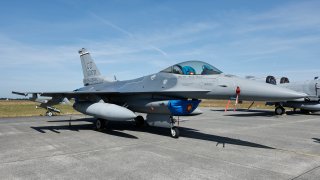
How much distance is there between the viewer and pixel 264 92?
7676 millimetres

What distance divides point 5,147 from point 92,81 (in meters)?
7.98

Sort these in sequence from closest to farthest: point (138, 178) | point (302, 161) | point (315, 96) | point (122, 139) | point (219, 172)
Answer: point (138, 178) → point (219, 172) → point (302, 161) → point (122, 139) → point (315, 96)

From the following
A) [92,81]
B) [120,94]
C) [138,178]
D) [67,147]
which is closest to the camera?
[138,178]

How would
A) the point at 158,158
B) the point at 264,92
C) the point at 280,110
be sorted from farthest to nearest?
the point at 280,110 < the point at 264,92 < the point at 158,158

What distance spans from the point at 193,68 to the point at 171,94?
3.99ft

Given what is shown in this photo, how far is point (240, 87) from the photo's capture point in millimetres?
8078

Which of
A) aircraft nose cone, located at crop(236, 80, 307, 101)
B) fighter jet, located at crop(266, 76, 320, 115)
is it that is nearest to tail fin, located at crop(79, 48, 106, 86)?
aircraft nose cone, located at crop(236, 80, 307, 101)

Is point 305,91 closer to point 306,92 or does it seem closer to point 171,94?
point 306,92

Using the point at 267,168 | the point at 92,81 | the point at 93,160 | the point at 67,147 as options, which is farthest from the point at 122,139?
the point at 92,81

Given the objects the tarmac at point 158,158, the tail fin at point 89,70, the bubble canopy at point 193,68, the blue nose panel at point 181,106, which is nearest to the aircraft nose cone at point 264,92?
the bubble canopy at point 193,68

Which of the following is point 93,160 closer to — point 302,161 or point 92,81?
point 302,161

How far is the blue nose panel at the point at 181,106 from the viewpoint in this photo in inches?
369

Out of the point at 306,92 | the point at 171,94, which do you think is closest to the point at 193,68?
the point at 171,94

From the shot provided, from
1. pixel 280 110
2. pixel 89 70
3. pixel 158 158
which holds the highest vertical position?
pixel 89 70
